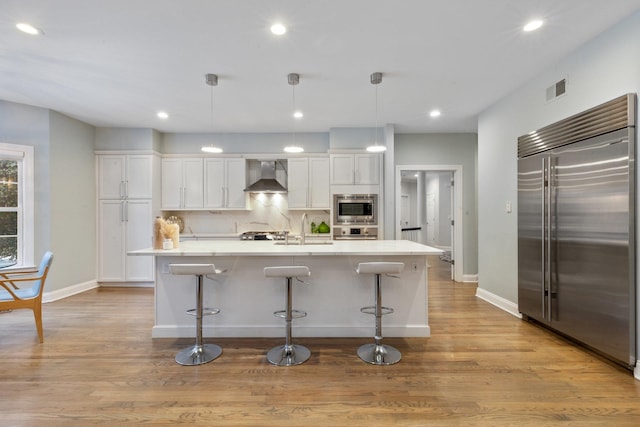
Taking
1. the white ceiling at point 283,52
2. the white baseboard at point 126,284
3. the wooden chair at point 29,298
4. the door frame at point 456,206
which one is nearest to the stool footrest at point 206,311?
the wooden chair at point 29,298

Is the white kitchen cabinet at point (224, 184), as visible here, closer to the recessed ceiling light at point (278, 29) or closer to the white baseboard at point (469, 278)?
the recessed ceiling light at point (278, 29)

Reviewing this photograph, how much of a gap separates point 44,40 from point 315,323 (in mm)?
3393

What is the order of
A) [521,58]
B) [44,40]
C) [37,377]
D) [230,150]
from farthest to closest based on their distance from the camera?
[230,150]
[521,58]
[44,40]
[37,377]

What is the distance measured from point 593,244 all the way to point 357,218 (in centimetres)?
299

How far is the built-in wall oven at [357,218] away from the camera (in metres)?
5.00

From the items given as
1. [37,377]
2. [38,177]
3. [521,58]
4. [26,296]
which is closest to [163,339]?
[37,377]

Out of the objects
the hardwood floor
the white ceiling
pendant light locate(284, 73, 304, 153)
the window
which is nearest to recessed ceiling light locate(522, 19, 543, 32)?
the white ceiling

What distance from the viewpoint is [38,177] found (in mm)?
4152

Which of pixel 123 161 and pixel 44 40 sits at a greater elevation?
pixel 44 40

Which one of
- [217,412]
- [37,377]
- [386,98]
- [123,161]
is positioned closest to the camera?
[217,412]

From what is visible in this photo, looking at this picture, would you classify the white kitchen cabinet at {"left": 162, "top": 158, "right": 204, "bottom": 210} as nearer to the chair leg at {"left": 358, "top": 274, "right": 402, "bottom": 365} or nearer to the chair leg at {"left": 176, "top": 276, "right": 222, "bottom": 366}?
the chair leg at {"left": 176, "top": 276, "right": 222, "bottom": 366}

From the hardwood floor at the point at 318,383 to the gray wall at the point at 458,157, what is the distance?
225cm

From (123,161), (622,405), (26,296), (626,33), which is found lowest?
(622,405)

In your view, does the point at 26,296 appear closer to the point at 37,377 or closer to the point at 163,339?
the point at 37,377
